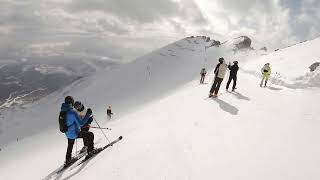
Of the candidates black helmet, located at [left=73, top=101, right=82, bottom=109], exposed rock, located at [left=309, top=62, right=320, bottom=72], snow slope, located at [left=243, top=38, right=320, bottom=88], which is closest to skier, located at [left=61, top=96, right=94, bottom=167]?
black helmet, located at [left=73, top=101, right=82, bottom=109]

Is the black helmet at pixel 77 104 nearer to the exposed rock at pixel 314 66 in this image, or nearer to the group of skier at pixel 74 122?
the group of skier at pixel 74 122

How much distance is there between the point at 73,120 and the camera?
13016mm

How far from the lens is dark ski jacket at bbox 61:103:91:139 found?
1278 cm

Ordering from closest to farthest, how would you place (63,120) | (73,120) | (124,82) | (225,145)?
(225,145) < (63,120) < (73,120) < (124,82)

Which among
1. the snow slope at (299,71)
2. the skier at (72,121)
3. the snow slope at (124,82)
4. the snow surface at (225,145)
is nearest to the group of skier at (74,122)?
the skier at (72,121)

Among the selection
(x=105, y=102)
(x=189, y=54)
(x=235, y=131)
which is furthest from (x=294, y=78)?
(x=189, y=54)

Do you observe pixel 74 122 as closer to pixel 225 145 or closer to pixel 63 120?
pixel 63 120

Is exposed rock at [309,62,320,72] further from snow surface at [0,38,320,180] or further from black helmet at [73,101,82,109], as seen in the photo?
black helmet at [73,101,82,109]

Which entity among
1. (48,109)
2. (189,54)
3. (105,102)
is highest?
(189,54)

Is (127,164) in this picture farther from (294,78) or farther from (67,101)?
(294,78)

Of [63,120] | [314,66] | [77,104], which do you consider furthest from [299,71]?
[63,120]

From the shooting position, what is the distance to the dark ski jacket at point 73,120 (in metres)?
12.8

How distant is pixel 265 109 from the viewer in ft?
57.2

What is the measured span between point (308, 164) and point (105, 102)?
86465mm
